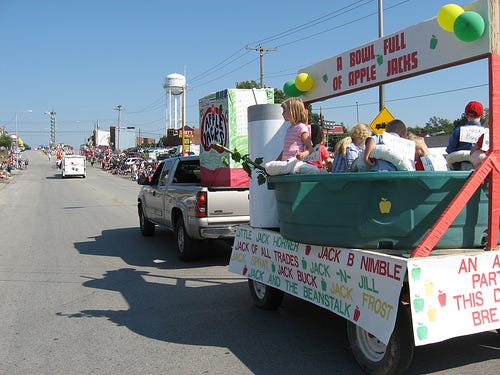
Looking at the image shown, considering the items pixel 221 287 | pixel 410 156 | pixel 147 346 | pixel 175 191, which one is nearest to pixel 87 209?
pixel 175 191

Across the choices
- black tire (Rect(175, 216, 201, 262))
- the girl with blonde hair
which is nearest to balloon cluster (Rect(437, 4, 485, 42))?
A: the girl with blonde hair

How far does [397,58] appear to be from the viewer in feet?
14.2

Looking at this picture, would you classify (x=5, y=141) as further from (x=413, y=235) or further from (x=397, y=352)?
(x=397, y=352)

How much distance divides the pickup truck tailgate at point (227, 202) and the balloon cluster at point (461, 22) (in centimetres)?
489

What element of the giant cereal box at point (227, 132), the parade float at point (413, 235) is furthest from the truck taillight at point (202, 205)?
the parade float at point (413, 235)

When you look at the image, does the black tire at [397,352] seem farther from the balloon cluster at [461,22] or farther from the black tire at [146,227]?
the black tire at [146,227]

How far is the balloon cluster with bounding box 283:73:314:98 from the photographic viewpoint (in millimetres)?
5590

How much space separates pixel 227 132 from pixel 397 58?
4.50 m

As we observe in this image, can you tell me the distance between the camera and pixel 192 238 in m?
8.29

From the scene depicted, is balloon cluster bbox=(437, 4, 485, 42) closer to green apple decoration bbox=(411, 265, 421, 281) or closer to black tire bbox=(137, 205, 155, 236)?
green apple decoration bbox=(411, 265, 421, 281)

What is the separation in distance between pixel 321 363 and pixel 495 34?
2839mm

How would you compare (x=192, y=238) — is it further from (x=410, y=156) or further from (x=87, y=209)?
(x=87, y=209)

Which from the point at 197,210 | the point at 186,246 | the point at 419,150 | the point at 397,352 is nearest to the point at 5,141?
the point at 186,246

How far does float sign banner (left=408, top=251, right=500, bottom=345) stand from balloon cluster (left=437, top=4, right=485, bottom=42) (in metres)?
1.57
